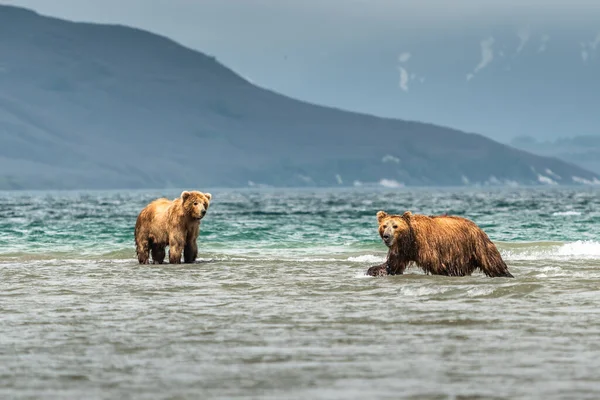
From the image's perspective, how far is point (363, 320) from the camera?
42.3 feet

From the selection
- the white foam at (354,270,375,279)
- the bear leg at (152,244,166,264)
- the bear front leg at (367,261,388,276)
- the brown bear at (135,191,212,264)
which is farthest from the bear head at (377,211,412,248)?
the bear leg at (152,244,166,264)

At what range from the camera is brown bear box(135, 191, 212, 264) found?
72.3 ft

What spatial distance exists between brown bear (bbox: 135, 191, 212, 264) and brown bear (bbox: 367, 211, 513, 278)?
4.96m

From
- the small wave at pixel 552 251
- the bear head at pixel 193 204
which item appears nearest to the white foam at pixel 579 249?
the small wave at pixel 552 251

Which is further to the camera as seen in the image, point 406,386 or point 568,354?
point 568,354

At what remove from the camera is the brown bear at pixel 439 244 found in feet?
58.4

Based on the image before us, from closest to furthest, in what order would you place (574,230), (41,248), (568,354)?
(568,354)
(41,248)
(574,230)

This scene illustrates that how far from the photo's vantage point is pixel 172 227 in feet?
73.2

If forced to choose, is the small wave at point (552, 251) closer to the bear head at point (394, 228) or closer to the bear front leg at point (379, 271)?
the bear front leg at point (379, 271)

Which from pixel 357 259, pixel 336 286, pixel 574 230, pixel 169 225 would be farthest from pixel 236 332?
pixel 574 230

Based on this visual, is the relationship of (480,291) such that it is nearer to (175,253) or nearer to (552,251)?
(175,253)

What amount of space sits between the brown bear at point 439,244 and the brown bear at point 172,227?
4.96 metres

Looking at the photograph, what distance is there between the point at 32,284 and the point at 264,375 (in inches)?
364

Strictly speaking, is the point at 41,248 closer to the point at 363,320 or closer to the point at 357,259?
the point at 357,259
